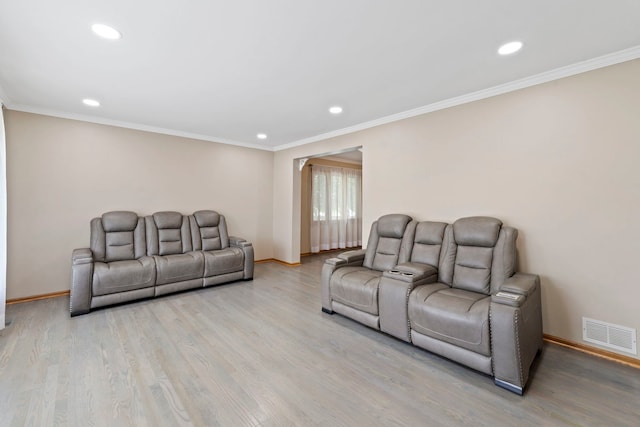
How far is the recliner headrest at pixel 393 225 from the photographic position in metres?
3.35

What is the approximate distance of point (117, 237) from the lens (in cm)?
390

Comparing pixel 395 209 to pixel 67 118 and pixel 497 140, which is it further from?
pixel 67 118

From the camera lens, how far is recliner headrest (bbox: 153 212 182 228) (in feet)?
14.1

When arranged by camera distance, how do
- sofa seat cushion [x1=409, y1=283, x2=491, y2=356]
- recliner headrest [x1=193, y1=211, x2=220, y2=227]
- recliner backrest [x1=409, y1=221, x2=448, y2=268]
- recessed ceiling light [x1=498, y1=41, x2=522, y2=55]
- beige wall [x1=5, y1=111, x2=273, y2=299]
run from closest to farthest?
sofa seat cushion [x1=409, y1=283, x2=491, y2=356], recessed ceiling light [x1=498, y1=41, x2=522, y2=55], recliner backrest [x1=409, y1=221, x2=448, y2=268], beige wall [x1=5, y1=111, x2=273, y2=299], recliner headrest [x1=193, y1=211, x2=220, y2=227]

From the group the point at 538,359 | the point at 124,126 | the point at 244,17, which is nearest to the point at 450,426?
the point at 538,359

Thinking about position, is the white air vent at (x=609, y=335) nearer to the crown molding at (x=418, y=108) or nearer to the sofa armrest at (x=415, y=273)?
the sofa armrest at (x=415, y=273)

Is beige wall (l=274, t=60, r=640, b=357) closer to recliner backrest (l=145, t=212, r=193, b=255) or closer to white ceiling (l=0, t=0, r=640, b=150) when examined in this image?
white ceiling (l=0, t=0, r=640, b=150)

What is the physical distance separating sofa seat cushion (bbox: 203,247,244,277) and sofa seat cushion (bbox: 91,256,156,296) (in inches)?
28.2

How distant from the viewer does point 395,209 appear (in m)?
3.78

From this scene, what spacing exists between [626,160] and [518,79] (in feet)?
3.72

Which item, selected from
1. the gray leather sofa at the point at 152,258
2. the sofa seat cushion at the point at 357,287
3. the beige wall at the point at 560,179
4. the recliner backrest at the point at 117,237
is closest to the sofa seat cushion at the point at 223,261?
the gray leather sofa at the point at 152,258

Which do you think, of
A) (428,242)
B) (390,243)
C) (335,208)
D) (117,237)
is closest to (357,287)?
(390,243)

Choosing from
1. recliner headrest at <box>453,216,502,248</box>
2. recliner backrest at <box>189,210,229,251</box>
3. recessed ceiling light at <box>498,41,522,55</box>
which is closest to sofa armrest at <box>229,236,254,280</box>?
recliner backrest at <box>189,210,229,251</box>

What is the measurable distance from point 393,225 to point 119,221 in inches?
151
